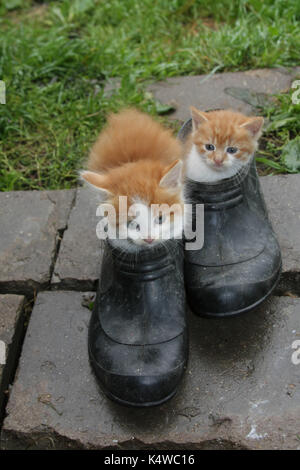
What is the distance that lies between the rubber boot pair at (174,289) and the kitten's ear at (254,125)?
0.26 m

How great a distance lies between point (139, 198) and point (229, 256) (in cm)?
45

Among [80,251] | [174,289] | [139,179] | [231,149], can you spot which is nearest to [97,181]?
[139,179]

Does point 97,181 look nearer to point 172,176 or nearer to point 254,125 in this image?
point 172,176

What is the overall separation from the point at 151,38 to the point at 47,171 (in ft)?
4.95

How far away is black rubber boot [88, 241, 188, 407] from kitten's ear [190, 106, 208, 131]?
64cm

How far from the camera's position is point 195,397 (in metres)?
1.78

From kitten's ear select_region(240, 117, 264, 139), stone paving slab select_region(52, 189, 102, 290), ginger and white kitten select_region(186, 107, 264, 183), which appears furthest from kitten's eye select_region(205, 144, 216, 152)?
stone paving slab select_region(52, 189, 102, 290)

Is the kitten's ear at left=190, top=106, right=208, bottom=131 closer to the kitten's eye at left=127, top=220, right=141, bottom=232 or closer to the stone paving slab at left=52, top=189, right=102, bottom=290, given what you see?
the stone paving slab at left=52, top=189, right=102, bottom=290

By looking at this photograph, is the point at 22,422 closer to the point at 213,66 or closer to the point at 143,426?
the point at 143,426

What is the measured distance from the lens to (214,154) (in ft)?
7.31

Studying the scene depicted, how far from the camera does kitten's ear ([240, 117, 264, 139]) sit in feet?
7.09

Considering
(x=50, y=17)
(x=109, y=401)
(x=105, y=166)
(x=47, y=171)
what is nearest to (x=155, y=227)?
(x=105, y=166)

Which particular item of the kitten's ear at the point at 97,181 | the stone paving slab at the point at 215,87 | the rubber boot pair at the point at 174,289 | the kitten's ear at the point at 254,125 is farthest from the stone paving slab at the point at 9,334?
the stone paving slab at the point at 215,87
